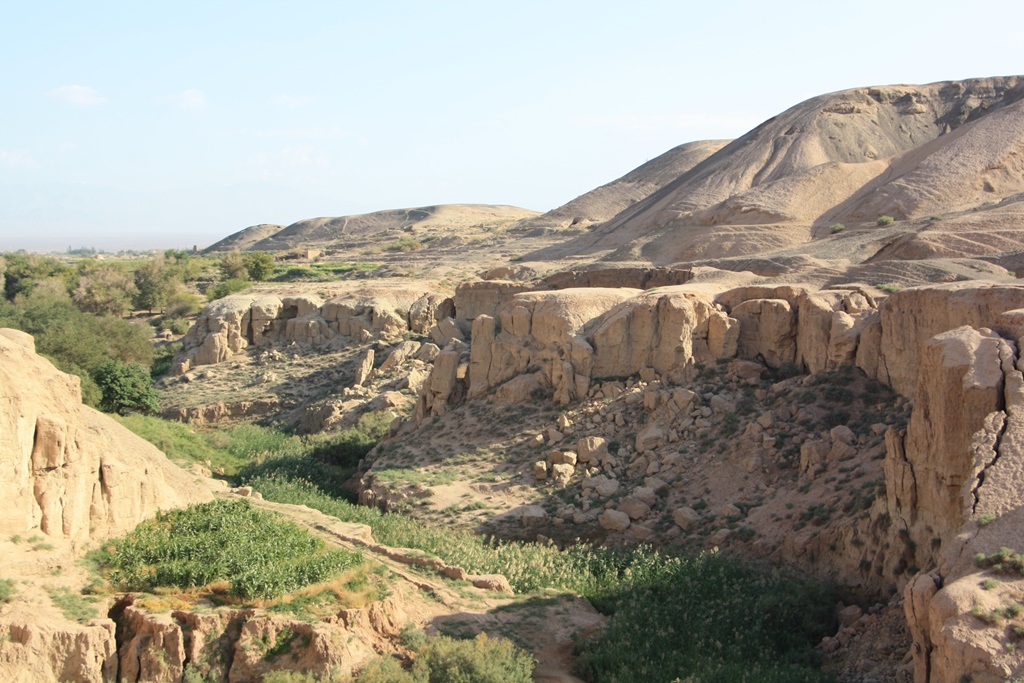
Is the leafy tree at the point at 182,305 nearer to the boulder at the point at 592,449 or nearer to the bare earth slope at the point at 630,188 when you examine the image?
the boulder at the point at 592,449

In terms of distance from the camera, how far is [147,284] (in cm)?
3997

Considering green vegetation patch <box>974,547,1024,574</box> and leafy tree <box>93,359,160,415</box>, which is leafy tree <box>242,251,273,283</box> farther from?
green vegetation patch <box>974,547,1024,574</box>

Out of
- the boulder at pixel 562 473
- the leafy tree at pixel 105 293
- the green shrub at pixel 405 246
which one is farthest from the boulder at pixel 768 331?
the green shrub at pixel 405 246

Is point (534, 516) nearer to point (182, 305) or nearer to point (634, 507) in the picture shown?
point (634, 507)

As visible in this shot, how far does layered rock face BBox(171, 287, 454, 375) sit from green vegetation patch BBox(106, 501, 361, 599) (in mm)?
15908

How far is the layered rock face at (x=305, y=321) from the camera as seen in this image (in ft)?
87.7

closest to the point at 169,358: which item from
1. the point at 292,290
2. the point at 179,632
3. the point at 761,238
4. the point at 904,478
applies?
the point at 292,290

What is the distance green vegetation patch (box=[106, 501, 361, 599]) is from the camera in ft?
A: 30.1

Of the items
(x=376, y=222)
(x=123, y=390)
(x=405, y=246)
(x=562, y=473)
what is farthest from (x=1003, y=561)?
(x=376, y=222)

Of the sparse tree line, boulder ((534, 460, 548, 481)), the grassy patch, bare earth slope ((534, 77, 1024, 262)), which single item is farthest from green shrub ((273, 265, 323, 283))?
the grassy patch

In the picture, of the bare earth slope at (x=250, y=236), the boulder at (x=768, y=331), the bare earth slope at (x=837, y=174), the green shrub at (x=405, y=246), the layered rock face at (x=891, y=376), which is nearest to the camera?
the layered rock face at (x=891, y=376)

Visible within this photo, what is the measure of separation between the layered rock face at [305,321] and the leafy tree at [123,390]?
2.79 m

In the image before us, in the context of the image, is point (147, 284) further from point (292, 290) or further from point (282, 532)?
point (282, 532)

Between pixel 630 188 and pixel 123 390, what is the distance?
53.7 m
